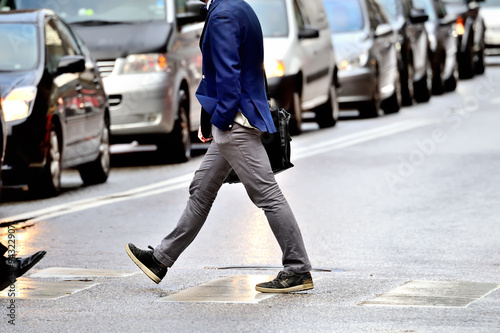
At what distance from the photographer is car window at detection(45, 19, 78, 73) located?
12.8 m

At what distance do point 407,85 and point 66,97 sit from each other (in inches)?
490

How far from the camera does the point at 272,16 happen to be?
61.7 feet

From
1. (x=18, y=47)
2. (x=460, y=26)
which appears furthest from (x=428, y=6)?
(x=18, y=47)

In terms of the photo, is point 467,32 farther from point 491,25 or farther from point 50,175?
point 50,175

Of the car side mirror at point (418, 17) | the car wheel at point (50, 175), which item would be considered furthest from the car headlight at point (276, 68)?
the car side mirror at point (418, 17)

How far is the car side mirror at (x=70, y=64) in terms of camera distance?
41.4 ft

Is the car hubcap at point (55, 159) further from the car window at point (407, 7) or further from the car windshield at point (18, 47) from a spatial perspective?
the car window at point (407, 7)

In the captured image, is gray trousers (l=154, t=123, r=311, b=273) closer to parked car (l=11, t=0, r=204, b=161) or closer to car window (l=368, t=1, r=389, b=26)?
parked car (l=11, t=0, r=204, b=161)

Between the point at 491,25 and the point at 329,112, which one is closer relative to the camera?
the point at 329,112

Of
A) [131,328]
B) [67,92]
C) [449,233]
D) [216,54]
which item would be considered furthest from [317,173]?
[131,328]

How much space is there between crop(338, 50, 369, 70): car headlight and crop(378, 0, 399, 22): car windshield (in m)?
3.21

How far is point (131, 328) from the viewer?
6426 mm

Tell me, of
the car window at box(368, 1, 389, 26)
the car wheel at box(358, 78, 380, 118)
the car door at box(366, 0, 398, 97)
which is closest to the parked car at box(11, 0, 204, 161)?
the car wheel at box(358, 78, 380, 118)

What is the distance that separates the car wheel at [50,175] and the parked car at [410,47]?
11.7 metres
